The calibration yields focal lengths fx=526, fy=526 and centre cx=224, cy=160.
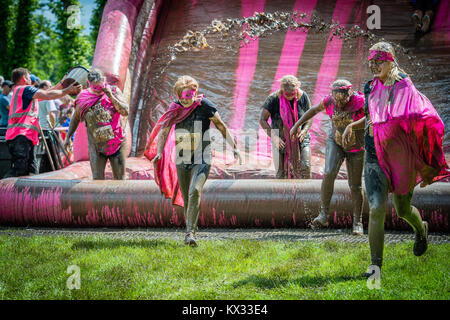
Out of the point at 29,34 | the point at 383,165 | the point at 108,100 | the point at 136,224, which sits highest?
the point at 29,34

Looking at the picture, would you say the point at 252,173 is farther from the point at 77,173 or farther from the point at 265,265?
the point at 265,265

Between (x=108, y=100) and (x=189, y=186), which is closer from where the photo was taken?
(x=189, y=186)

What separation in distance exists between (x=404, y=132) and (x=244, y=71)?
5814 mm

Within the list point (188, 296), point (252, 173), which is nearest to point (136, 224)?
point (252, 173)

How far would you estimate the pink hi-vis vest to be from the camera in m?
6.89

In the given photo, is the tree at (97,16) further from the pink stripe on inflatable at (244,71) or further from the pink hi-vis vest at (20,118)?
the pink hi-vis vest at (20,118)

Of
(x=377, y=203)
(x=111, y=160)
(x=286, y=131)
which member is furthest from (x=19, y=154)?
(x=377, y=203)

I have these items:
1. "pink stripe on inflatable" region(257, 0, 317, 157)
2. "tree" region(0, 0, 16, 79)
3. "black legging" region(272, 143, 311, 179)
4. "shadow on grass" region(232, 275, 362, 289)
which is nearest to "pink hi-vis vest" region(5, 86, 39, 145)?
"black legging" region(272, 143, 311, 179)

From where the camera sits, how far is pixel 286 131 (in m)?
6.32

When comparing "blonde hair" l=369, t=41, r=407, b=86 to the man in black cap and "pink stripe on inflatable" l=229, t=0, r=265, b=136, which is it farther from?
the man in black cap

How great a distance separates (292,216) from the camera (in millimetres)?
5469

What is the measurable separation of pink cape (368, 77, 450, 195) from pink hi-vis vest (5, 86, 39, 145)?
4878mm

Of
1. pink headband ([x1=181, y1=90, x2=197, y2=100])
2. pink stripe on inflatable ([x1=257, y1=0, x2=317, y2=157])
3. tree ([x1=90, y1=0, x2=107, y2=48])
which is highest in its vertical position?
tree ([x1=90, y1=0, x2=107, y2=48])

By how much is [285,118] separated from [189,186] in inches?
74.9
